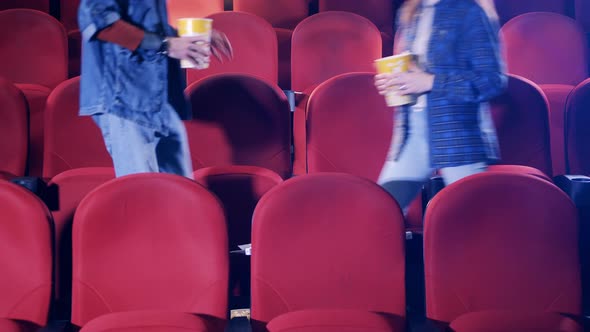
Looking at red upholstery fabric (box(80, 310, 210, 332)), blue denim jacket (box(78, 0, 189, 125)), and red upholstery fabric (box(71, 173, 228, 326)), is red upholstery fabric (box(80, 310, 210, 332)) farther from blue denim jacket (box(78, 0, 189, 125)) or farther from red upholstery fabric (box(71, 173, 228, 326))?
blue denim jacket (box(78, 0, 189, 125))

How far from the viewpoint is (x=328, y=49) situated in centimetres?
178

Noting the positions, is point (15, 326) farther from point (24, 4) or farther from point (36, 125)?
point (24, 4)

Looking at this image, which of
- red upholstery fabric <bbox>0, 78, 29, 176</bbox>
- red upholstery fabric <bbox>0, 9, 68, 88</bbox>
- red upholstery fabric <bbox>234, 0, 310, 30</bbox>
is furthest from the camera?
red upholstery fabric <bbox>234, 0, 310, 30</bbox>

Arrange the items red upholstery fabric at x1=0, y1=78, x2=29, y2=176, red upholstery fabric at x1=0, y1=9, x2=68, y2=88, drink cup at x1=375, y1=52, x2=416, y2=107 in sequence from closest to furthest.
A: drink cup at x1=375, y1=52, x2=416, y2=107 → red upholstery fabric at x1=0, y1=78, x2=29, y2=176 → red upholstery fabric at x1=0, y1=9, x2=68, y2=88

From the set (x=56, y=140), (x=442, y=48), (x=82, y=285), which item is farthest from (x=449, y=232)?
(x=56, y=140)

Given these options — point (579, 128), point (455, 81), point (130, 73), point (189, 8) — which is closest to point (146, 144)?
point (130, 73)

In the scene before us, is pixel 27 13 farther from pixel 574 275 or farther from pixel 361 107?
pixel 574 275

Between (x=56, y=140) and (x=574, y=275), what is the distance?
96 centimetres

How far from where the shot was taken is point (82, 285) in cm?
96

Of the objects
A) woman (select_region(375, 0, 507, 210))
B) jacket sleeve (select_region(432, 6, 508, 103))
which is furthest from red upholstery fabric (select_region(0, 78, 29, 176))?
jacket sleeve (select_region(432, 6, 508, 103))

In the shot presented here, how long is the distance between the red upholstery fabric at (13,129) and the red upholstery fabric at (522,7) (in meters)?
1.42

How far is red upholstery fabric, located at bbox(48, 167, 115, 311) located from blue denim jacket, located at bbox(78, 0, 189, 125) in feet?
0.37

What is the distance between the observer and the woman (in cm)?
113

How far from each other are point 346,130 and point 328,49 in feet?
1.40
